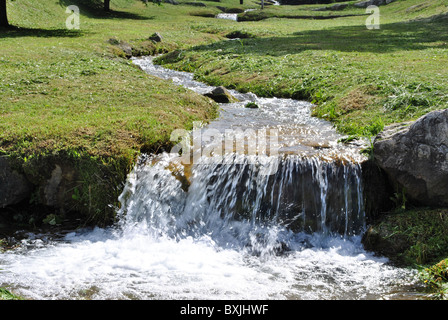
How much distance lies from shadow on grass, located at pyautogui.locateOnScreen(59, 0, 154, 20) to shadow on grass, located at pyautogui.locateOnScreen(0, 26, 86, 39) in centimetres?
1298

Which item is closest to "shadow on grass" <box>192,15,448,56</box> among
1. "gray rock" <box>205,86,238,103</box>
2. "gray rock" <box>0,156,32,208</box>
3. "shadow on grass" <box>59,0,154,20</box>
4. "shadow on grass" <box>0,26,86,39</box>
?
"shadow on grass" <box>0,26,86,39</box>

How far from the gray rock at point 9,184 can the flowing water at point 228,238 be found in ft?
4.13

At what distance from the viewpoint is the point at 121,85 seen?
15.5 m

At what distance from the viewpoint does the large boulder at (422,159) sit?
8734mm

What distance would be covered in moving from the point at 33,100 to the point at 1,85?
2253mm

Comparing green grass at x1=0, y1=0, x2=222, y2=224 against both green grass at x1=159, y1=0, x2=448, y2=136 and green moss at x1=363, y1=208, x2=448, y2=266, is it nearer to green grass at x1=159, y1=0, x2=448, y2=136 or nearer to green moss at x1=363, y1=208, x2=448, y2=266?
green grass at x1=159, y1=0, x2=448, y2=136

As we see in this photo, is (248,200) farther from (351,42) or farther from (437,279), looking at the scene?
(351,42)

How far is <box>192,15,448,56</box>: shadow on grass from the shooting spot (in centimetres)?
2555

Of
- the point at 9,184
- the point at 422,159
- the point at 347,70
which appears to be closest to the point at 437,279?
the point at 422,159

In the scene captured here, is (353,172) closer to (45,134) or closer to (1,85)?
(45,134)

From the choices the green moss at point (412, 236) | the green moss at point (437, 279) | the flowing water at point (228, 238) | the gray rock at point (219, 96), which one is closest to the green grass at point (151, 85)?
the flowing water at point (228, 238)

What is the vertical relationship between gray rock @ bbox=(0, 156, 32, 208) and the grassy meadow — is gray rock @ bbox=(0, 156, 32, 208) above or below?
below

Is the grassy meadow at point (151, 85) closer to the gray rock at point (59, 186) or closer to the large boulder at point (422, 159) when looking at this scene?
the gray rock at point (59, 186)

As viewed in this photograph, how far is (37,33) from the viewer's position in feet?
97.9
